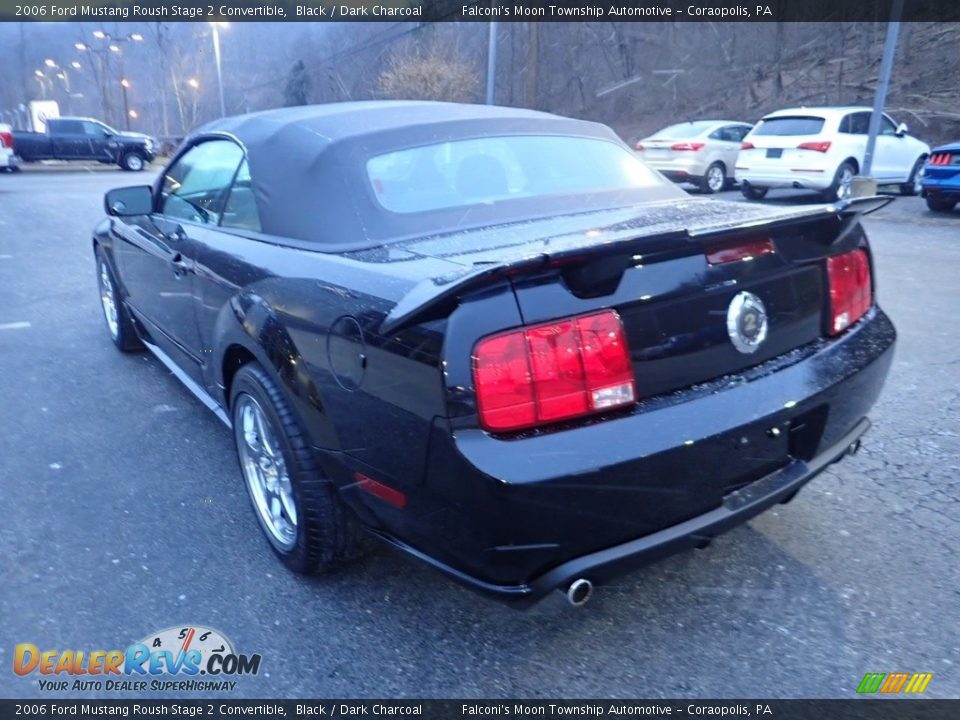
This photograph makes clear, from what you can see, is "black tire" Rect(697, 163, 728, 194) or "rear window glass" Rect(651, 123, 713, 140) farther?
"rear window glass" Rect(651, 123, 713, 140)

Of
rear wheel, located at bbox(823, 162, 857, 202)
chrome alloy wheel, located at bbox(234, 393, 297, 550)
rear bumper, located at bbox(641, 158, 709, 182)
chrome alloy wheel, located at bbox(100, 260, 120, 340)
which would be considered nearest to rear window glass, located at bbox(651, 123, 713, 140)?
rear bumper, located at bbox(641, 158, 709, 182)

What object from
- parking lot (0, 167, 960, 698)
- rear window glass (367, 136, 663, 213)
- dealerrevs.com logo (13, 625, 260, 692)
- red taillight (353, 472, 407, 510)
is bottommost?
dealerrevs.com logo (13, 625, 260, 692)

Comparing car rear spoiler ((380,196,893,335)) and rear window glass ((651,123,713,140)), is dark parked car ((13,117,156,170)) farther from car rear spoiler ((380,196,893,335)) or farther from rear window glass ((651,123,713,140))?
car rear spoiler ((380,196,893,335))

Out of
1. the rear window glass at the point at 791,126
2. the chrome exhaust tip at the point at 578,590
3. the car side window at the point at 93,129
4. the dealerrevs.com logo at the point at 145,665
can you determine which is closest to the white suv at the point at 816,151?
the rear window glass at the point at 791,126

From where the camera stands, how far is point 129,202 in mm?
4152

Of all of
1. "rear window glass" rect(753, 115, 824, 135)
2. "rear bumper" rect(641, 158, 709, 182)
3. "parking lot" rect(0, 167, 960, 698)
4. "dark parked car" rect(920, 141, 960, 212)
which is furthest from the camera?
"rear bumper" rect(641, 158, 709, 182)

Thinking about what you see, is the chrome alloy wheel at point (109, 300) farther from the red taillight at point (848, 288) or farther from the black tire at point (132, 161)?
the black tire at point (132, 161)

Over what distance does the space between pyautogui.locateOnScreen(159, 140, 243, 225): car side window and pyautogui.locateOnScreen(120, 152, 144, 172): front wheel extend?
25359 millimetres

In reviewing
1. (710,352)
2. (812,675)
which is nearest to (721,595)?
(812,675)

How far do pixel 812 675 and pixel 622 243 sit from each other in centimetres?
137

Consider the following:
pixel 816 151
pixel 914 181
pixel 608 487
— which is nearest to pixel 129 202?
pixel 608 487

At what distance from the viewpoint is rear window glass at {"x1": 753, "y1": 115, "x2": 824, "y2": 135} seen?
41.8ft

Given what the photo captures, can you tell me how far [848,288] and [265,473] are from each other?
2200 millimetres

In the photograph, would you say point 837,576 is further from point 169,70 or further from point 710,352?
point 169,70
